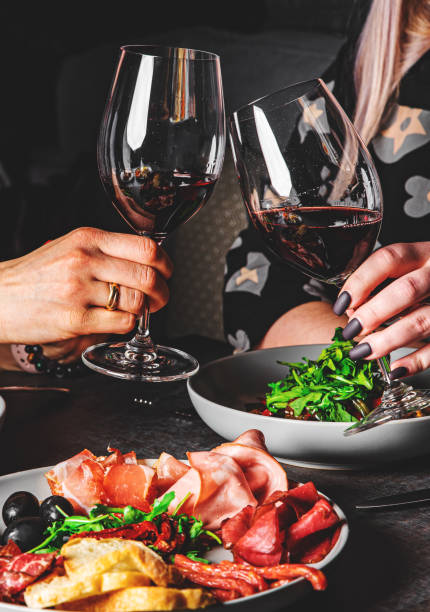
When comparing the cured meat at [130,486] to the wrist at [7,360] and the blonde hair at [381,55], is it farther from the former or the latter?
the blonde hair at [381,55]

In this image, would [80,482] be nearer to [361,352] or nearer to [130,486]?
[130,486]

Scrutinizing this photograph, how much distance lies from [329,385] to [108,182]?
0.36m

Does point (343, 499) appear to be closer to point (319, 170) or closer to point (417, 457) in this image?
point (417, 457)

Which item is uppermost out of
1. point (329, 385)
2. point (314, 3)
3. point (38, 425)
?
point (314, 3)

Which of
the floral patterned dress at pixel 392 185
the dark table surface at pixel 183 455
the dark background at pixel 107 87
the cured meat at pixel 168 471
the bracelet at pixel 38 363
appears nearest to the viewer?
the dark table surface at pixel 183 455

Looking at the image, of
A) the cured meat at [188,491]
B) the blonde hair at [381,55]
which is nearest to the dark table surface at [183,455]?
the cured meat at [188,491]

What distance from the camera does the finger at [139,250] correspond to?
926 millimetres

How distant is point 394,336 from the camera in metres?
0.84

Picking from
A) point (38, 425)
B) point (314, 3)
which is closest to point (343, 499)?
point (38, 425)

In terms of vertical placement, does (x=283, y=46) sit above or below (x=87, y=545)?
above

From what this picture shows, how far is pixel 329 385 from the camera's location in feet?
2.96

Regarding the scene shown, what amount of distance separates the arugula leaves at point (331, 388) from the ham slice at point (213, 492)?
231 mm

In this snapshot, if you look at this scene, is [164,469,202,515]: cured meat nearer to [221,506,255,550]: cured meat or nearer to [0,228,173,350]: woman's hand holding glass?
[221,506,255,550]: cured meat

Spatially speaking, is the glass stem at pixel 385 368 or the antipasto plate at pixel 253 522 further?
the glass stem at pixel 385 368
